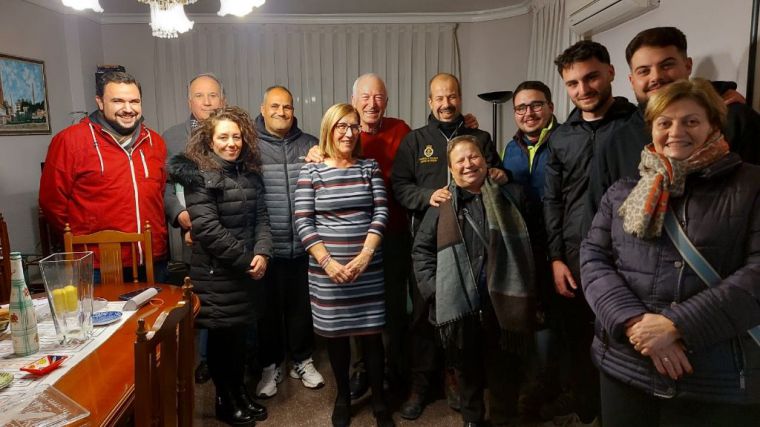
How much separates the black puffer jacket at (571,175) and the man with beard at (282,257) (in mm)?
1212

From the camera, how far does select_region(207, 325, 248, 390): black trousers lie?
217cm

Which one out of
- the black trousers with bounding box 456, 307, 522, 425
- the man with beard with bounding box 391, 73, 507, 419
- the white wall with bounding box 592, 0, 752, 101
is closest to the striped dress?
the man with beard with bounding box 391, 73, 507, 419

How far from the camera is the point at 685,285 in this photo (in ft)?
4.15

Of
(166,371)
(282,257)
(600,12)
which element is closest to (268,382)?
(282,257)

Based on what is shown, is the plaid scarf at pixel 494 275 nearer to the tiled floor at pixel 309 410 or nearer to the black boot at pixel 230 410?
the tiled floor at pixel 309 410

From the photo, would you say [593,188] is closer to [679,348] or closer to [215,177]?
[679,348]

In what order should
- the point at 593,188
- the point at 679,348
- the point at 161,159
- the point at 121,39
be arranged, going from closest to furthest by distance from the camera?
the point at 679,348
the point at 593,188
the point at 161,159
the point at 121,39

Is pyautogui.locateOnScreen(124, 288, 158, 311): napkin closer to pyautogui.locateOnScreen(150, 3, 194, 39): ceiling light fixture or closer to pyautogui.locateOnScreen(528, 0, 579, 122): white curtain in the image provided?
pyautogui.locateOnScreen(150, 3, 194, 39): ceiling light fixture

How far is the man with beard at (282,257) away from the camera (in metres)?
2.48

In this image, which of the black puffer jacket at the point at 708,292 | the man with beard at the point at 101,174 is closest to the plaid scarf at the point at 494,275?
the black puffer jacket at the point at 708,292

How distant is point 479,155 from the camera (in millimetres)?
1998

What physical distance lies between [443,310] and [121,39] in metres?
4.43

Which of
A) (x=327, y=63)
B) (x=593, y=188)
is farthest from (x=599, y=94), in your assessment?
(x=327, y=63)

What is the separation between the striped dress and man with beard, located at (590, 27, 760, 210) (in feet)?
3.11
